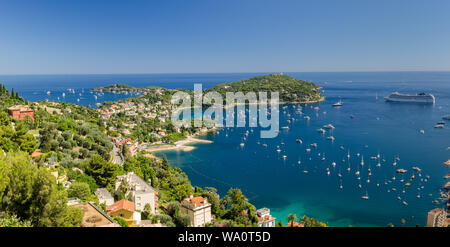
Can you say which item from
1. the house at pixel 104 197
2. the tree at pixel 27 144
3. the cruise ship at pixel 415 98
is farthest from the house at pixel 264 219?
the cruise ship at pixel 415 98

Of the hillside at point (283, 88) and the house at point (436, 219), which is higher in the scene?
the hillside at point (283, 88)

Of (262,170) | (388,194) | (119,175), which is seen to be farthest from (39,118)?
(388,194)

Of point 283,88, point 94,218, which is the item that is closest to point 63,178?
point 94,218

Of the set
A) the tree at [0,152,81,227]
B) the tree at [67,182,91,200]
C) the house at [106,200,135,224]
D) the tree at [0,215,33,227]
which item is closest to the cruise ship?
the house at [106,200,135,224]

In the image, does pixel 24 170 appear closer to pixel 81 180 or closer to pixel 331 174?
pixel 81 180

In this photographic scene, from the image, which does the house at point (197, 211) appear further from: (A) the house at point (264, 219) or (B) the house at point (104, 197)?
(B) the house at point (104, 197)
